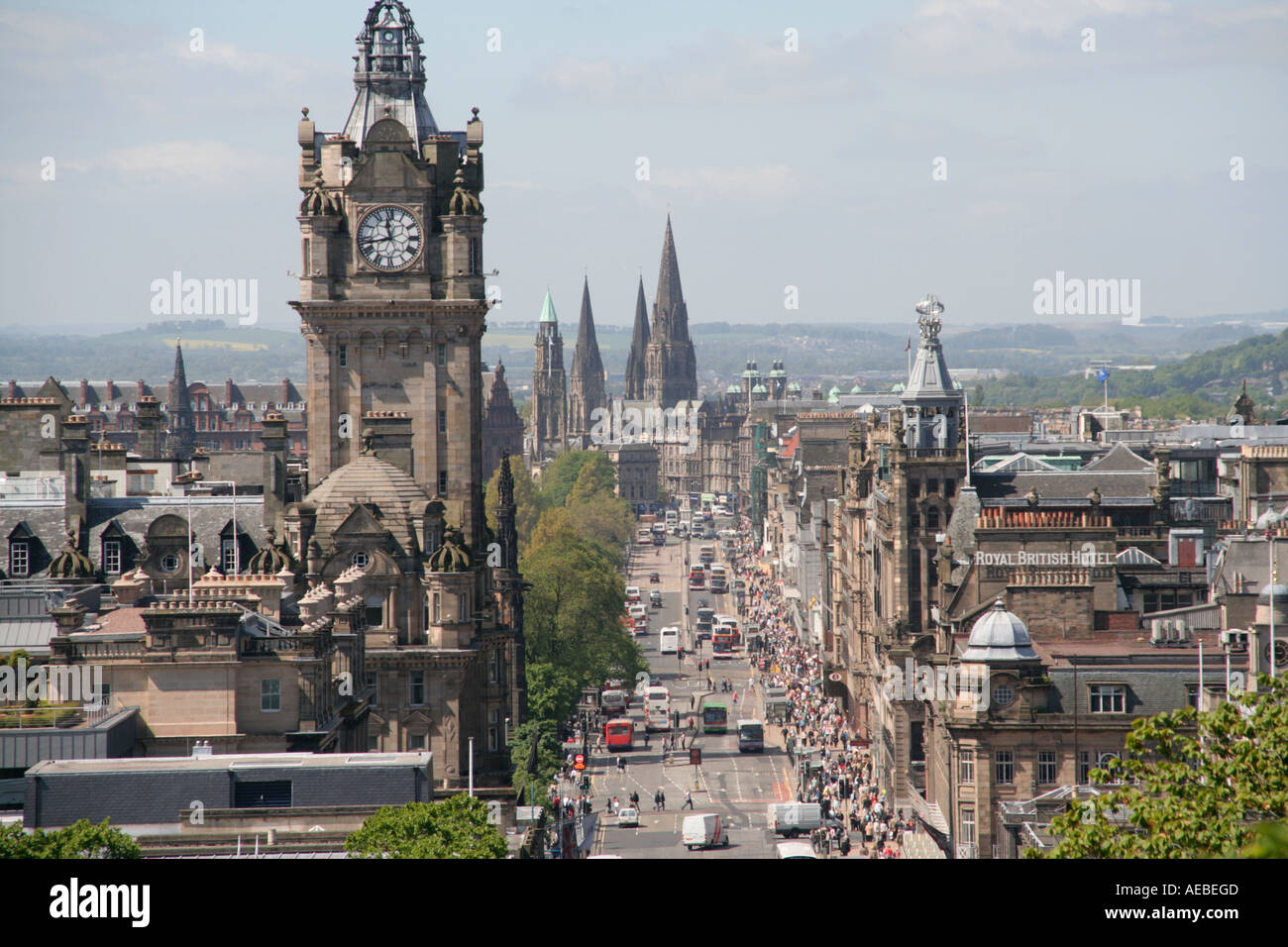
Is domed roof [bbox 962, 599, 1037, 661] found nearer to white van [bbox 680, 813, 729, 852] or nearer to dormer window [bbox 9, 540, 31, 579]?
white van [bbox 680, 813, 729, 852]

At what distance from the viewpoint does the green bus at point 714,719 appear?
423 feet

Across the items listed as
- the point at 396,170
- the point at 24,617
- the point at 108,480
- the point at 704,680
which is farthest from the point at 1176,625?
the point at 704,680

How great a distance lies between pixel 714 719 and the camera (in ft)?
424

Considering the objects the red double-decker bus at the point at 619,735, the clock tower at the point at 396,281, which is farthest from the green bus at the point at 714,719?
the clock tower at the point at 396,281

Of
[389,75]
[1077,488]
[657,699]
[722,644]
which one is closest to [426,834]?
[389,75]

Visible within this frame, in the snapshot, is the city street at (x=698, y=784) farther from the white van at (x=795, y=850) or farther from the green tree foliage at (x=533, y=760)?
the green tree foliage at (x=533, y=760)

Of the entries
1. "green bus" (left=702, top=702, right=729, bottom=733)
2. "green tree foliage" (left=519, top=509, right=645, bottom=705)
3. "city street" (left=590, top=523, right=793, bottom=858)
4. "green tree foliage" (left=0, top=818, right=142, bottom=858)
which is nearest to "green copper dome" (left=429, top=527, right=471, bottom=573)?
"city street" (left=590, top=523, right=793, bottom=858)

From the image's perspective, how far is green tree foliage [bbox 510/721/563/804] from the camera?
88.4 meters

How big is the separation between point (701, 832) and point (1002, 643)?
2024cm

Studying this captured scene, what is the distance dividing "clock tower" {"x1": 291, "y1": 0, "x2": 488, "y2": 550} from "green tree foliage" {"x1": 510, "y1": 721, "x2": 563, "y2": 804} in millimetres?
9917

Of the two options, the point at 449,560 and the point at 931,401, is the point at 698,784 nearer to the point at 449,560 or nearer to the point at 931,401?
the point at 931,401

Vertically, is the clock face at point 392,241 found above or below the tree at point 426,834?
above

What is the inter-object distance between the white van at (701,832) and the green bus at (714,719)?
39633 millimetres

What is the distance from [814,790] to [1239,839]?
222ft
